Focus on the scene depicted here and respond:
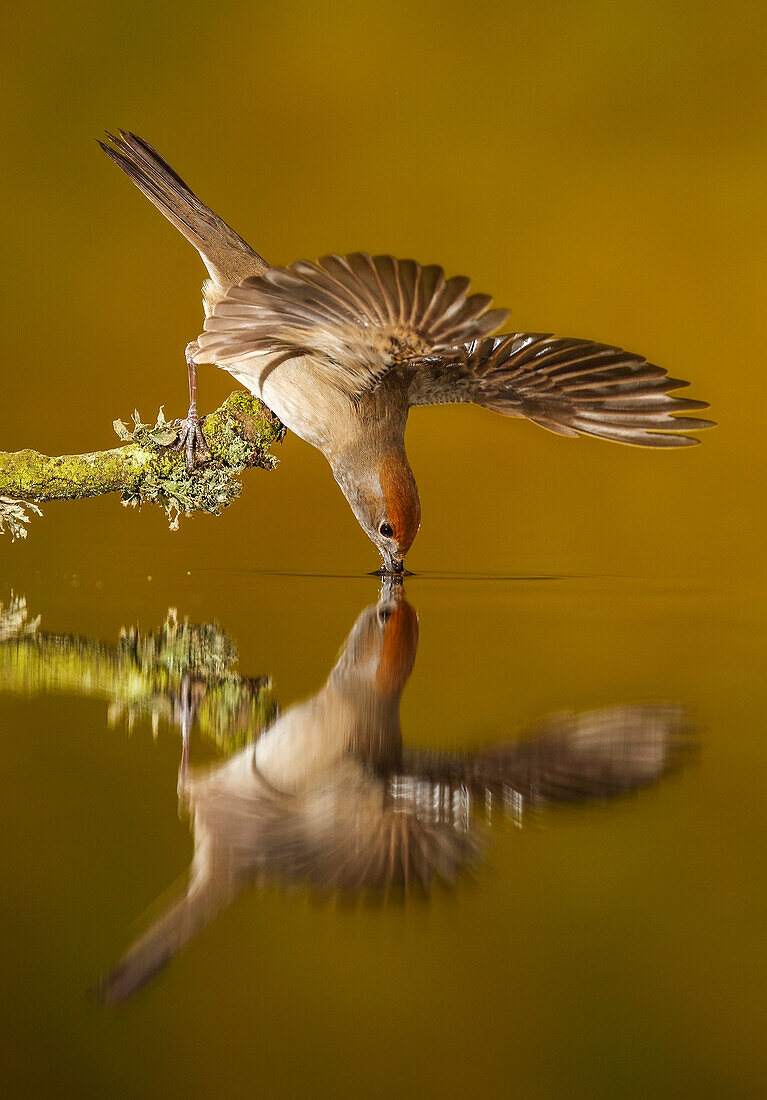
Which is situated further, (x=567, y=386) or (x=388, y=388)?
(x=567, y=386)

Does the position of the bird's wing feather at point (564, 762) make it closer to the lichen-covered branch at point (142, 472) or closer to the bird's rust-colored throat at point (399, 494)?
the bird's rust-colored throat at point (399, 494)

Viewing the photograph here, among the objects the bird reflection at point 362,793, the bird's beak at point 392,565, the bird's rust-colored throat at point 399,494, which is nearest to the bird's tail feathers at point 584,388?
the bird's rust-colored throat at point 399,494

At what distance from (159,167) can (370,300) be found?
5.00ft

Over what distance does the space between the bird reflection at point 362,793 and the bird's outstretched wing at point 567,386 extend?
5.05 feet

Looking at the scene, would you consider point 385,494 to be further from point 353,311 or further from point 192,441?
point 353,311

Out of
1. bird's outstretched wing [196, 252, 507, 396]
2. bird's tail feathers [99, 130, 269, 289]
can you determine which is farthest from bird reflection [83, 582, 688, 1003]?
bird's tail feathers [99, 130, 269, 289]

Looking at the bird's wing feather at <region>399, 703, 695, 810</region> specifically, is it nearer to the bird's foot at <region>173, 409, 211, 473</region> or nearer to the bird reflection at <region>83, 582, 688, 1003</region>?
the bird reflection at <region>83, 582, 688, 1003</region>

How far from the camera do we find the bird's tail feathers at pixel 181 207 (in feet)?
9.70

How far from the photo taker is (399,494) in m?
2.82

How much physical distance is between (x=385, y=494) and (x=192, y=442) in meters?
0.67

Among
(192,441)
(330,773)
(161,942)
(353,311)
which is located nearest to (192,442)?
(192,441)

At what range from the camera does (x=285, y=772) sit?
1103 millimetres

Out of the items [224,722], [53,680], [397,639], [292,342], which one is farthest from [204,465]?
[224,722]

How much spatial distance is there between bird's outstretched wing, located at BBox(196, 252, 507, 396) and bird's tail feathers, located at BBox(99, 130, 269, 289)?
875 mm
